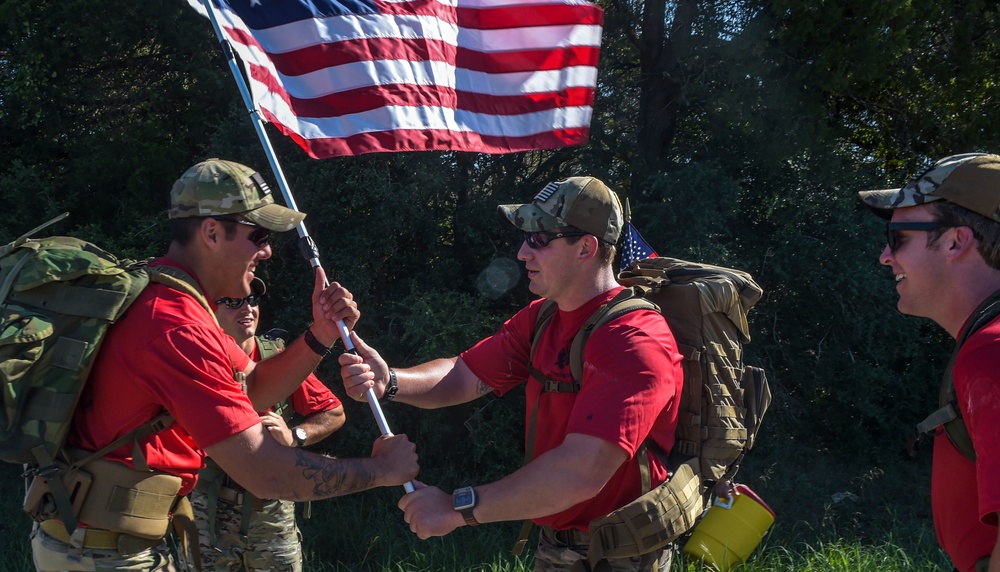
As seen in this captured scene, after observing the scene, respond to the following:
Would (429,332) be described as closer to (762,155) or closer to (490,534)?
(490,534)

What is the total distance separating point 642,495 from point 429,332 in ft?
15.4

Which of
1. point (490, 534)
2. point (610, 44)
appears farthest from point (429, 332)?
point (610, 44)

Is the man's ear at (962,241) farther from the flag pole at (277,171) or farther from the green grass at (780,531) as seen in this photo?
the green grass at (780,531)

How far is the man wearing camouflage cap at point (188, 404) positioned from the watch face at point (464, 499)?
267mm

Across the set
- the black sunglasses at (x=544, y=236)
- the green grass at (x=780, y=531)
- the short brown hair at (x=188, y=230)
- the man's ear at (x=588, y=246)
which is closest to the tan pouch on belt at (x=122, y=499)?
the short brown hair at (x=188, y=230)

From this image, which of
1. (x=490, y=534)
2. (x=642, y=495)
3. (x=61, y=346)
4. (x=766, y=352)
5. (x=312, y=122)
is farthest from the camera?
(x=766, y=352)

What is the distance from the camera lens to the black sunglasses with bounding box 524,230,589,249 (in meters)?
3.43

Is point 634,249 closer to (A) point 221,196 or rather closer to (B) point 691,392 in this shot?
(B) point 691,392

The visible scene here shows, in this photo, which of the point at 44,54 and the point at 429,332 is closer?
the point at 429,332

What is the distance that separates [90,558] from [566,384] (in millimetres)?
1776

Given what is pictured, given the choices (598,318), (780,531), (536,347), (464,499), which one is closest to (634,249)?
(536,347)

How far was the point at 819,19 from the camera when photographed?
26.9ft

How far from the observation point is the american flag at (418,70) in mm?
4039

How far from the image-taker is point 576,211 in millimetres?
3424
